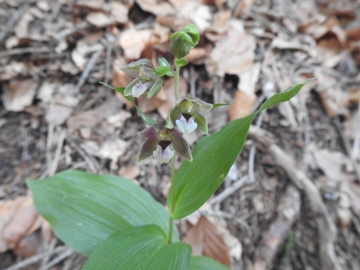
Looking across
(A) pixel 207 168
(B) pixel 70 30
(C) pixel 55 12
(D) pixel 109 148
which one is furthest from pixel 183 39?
(C) pixel 55 12

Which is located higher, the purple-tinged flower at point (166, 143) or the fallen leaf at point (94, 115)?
the purple-tinged flower at point (166, 143)

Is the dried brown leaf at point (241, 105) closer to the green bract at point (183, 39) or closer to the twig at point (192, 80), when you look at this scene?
the twig at point (192, 80)

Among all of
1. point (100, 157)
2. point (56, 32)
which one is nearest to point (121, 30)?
point (56, 32)

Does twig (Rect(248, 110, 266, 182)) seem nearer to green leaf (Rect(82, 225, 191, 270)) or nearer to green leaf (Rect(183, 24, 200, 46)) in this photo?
green leaf (Rect(82, 225, 191, 270))

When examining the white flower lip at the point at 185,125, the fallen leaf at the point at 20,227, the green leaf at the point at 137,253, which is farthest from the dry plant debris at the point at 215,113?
the white flower lip at the point at 185,125

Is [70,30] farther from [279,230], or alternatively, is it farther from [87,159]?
[279,230]
